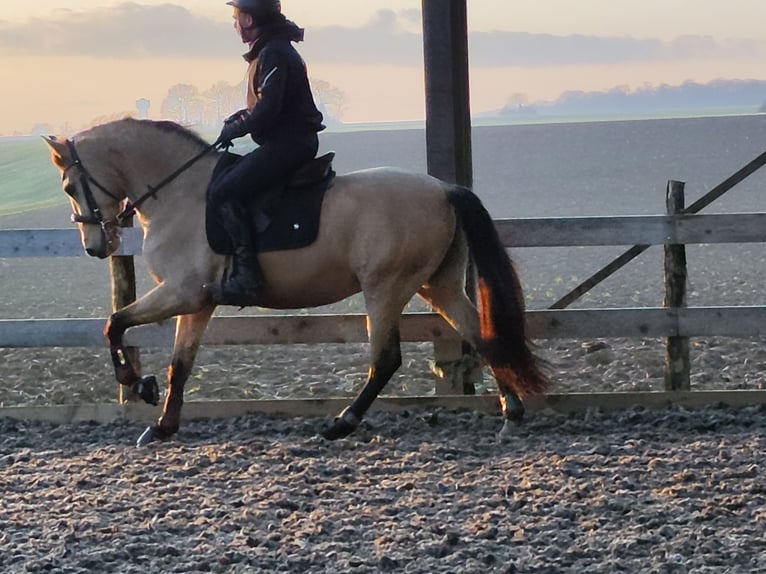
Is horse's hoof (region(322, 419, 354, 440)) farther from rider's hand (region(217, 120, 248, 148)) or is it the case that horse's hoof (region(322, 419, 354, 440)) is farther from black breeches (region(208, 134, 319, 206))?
rider's hand (region(217, 120, 248, 148))

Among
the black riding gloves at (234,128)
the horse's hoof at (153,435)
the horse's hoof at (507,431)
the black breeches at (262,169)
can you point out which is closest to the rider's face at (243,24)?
the black riding gloves at (234,128)

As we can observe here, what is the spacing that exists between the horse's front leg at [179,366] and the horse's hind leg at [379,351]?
1004 millimetres

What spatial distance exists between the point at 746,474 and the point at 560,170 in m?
37.1

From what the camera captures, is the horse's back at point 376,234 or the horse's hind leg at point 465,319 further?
the horse's hind leg at point 465,319

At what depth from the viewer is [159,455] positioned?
619cm

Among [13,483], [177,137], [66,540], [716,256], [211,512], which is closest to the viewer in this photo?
[66,540]

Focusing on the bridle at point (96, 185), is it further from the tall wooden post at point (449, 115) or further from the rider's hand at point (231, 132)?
the tall wooden post at point (449, 115)

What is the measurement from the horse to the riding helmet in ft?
2.69

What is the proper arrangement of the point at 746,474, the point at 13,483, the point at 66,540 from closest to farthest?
the point at 66,540 → the point at 746,474 → the point at 13,483

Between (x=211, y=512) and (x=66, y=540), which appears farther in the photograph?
(x=211, y=512)

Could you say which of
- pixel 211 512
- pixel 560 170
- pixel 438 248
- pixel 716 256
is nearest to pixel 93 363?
pixel 438 248

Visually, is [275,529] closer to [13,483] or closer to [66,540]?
[66,540]

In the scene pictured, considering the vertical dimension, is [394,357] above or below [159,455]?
above

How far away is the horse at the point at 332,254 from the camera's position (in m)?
6.37
